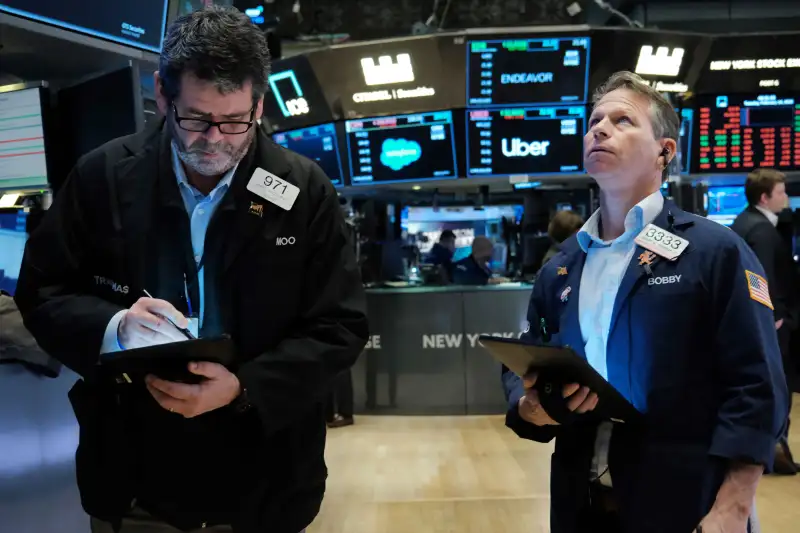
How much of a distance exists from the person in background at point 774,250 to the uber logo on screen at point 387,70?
2.86m

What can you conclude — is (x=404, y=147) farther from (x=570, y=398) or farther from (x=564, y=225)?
(x=570, y=398)

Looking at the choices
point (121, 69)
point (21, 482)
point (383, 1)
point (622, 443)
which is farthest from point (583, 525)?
point (383, 1)

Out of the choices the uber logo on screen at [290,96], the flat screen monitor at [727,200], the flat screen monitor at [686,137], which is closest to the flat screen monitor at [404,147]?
the uber logo on screen at [290,96]

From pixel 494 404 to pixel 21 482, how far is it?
4.20 meters

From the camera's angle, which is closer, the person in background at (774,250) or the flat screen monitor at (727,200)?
the person in background at (774,250)

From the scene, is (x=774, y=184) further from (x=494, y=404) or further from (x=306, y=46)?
(x=306, y=46)

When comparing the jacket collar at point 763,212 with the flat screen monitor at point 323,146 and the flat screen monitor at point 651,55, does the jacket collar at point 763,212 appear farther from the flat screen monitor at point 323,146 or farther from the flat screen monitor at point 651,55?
the flat screen monitor at point 323,146

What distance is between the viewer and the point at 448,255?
659 centimetres

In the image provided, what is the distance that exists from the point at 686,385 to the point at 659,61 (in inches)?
202

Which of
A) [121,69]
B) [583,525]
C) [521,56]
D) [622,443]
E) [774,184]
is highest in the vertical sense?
[521,56]

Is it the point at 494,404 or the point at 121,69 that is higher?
the point at 121,69

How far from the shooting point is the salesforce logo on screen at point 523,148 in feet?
19.2

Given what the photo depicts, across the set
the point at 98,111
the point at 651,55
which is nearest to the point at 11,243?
the point at 98,111

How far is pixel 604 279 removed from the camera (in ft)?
4.96
